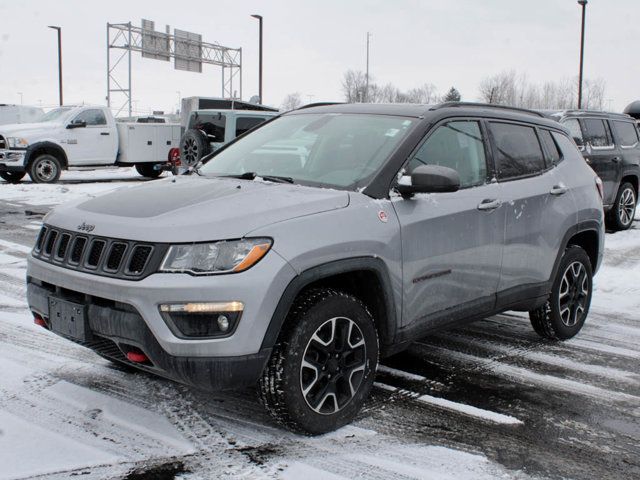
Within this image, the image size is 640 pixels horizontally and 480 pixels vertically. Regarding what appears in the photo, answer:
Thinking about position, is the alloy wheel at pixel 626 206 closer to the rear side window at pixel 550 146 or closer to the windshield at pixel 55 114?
the rear side window at pixel 550 146

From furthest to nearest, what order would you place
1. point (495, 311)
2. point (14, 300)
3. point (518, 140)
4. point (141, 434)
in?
point (14, 300) → point (518, 140) → point (495, 311) → point (141, 434)

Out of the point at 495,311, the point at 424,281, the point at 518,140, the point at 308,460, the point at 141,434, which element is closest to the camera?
the point at 308,460

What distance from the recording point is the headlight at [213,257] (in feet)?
11.0

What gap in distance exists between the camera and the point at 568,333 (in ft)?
19.1

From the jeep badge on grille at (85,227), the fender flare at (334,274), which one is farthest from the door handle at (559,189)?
the jeep badge on grille at (85,227)

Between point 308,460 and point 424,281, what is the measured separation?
1.27 meters

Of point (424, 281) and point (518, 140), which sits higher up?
point (518, 140)

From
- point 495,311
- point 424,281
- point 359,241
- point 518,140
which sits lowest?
point 495,311

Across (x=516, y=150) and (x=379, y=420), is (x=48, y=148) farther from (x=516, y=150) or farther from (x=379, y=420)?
(x=379, y=420)

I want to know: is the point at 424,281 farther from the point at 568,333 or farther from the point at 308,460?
the point at 568,333

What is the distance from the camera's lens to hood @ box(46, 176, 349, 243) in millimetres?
3434

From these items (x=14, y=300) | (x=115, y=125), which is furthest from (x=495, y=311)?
(x=115, y=125)

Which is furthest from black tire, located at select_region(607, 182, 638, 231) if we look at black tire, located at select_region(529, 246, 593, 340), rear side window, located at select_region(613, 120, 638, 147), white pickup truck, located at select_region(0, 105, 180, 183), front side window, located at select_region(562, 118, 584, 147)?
white pickup truck, located at select_region(0, 105, 180, 183)

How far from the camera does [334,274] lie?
12.2 feet
